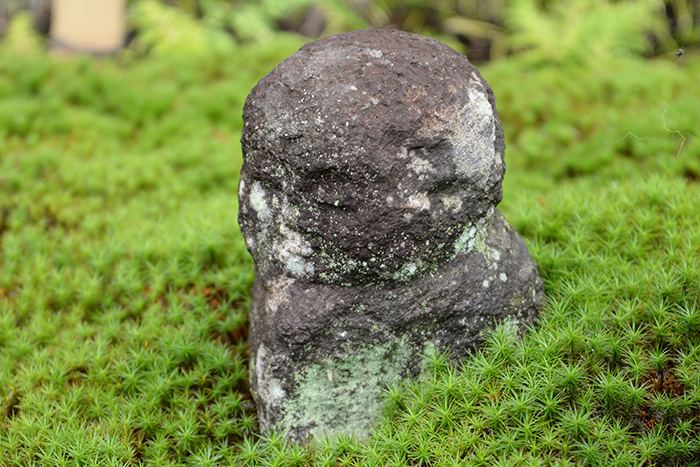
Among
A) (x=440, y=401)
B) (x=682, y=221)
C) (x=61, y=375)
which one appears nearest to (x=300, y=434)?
(x=440, y=401)

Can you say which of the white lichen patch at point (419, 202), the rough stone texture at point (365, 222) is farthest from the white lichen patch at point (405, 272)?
the white lichen patch at point (419, 202)

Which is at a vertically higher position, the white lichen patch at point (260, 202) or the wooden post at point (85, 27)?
the white lichen patch at point (260, 202)

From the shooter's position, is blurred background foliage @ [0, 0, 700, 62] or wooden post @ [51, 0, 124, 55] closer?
wooden post @ [51, 0, 124, 55]

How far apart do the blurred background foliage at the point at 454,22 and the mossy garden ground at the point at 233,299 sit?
6.84 ft

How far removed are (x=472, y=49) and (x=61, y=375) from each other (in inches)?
351

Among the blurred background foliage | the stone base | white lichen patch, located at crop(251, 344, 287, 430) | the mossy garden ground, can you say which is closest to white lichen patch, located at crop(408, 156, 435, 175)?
the stone base

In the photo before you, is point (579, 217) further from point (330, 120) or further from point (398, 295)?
point (330, 120)

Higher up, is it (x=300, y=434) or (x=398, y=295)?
(x=398, y=295)

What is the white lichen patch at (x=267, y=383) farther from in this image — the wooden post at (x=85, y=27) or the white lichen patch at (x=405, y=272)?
the wooden post at (x=85, y=27)

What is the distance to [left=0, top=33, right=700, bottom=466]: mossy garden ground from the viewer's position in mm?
2578

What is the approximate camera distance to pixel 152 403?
2.98 m

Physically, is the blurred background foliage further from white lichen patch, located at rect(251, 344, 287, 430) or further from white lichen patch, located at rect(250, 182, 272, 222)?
white lichen patch, located at rect(251, 344, 287, 430)

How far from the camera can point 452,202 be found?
2574 millimetres

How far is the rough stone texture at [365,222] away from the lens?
2.43 m
